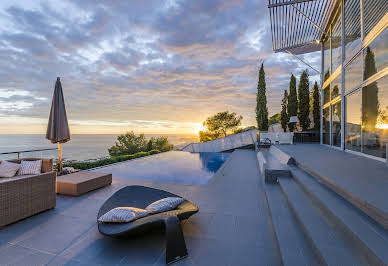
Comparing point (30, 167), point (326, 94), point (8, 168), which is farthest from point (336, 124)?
point (8, 168)

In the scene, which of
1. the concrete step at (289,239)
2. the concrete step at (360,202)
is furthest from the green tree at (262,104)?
the concrete step at (289,239)

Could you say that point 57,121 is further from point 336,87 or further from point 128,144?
point 128,144

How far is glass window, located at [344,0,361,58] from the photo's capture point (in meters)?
5.69

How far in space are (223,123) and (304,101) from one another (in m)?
11.8

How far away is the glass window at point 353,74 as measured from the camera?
5570mm

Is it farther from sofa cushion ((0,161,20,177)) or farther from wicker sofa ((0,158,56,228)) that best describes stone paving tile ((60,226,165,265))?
sofa cushion ((0,161,20,177))

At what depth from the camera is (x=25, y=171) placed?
3.57 meters

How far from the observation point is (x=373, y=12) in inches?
189

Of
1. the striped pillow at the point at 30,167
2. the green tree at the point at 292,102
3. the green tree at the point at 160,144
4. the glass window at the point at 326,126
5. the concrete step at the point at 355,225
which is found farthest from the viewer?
the green tree at the point at 160,144

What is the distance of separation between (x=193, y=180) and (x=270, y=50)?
9405mm

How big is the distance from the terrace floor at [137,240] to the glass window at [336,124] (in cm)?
650

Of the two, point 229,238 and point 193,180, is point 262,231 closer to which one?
point 229,238

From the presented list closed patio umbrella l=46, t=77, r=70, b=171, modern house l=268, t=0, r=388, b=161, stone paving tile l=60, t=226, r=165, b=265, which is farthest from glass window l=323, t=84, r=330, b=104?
closed patio umbrella l=46, t=77, r=70, b=171

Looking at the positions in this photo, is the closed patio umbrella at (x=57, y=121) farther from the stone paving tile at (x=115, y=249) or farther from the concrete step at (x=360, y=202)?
the concrete step at (x=360, y=202)
